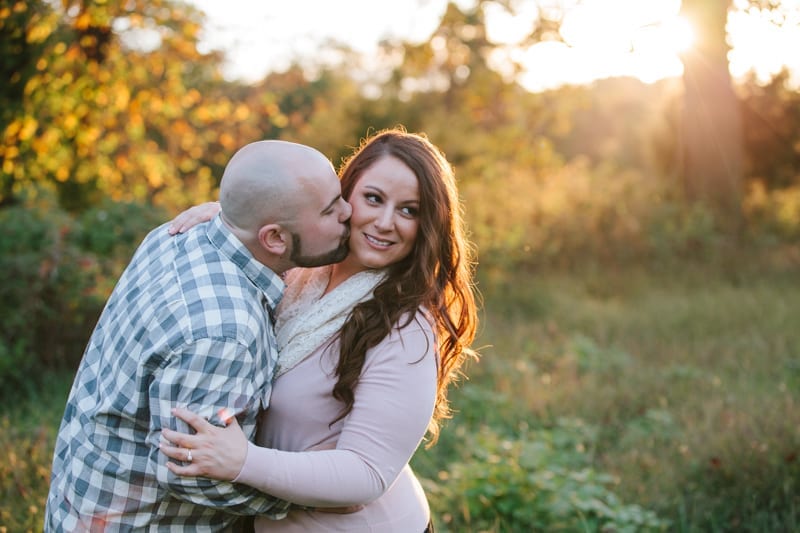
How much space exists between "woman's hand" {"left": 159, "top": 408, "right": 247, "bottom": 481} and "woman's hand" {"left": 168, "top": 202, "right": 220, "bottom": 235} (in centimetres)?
72

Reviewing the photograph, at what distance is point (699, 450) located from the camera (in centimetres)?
444

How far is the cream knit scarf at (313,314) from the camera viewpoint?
2.26 m

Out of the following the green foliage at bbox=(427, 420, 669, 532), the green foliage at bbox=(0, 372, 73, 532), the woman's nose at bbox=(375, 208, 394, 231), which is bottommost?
the green foliage at bbox=(0, 372, 73, 532)

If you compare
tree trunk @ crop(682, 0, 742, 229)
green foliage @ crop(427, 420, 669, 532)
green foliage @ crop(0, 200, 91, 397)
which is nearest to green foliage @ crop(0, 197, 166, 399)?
green foliage @ crop(0, 200, 91, 397)

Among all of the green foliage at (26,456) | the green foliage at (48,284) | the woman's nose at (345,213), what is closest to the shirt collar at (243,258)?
the woman's nose at (345,213)

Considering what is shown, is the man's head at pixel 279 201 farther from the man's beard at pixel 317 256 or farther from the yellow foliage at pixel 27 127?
the yellow foliage at pixel 27 127

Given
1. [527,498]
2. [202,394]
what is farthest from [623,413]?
[202,394]

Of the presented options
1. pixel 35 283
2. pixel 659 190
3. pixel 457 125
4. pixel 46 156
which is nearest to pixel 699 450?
pixel 35 283

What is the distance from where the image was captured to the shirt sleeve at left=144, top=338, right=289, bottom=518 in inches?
73.9

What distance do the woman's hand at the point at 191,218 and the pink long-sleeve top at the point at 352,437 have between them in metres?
0.60

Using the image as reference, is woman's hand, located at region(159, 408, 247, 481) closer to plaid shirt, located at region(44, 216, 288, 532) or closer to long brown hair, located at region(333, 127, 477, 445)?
plaid shirt, located at region(44, 216, 288, 532)

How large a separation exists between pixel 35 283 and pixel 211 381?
4390 millimetres

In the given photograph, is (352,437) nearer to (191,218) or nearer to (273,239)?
(273,239)

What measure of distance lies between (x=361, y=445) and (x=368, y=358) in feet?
0.83
